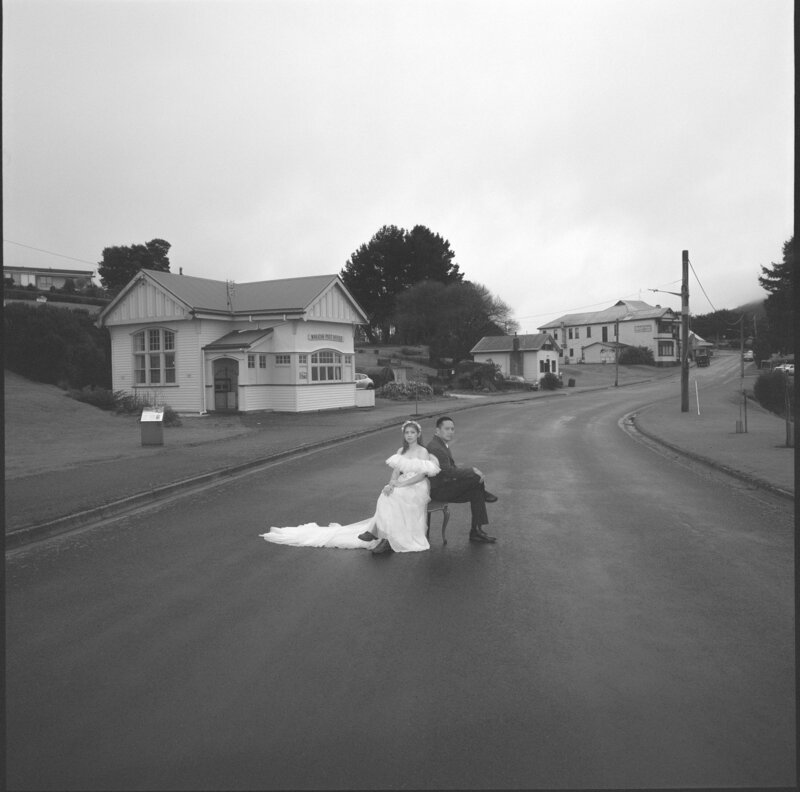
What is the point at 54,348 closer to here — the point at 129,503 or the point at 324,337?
the point at 324,337

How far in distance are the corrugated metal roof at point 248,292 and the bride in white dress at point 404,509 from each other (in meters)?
25.4

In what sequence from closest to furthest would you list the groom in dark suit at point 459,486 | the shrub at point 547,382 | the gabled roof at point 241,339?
the groom in dark suit at point 459,486 < the gabled roof at point 241,339 < the shrub at point 547,382

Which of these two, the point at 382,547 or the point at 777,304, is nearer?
the point at 382,547

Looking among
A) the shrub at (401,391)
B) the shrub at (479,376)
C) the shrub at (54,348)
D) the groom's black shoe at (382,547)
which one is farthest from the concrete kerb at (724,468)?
the shrub at (479,376)

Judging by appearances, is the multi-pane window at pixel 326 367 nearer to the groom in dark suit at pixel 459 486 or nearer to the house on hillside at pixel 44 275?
the groom in dark suit at pixel 459 486

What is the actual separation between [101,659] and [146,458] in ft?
39.9

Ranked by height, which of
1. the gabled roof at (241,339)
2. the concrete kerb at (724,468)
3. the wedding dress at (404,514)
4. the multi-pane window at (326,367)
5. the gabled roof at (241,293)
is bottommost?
the concrete kerb at (724,468)

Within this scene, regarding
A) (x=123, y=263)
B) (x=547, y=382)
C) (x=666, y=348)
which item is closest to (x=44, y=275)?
(x=123, y=263)

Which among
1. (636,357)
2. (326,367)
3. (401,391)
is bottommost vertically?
(401,391)

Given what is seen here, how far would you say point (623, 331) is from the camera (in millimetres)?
104625

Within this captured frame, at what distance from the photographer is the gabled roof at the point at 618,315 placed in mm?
102000

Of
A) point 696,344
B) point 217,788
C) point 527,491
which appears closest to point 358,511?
point 527,491

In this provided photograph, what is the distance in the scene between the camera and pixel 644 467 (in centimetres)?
1595

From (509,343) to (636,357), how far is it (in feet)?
97.9
